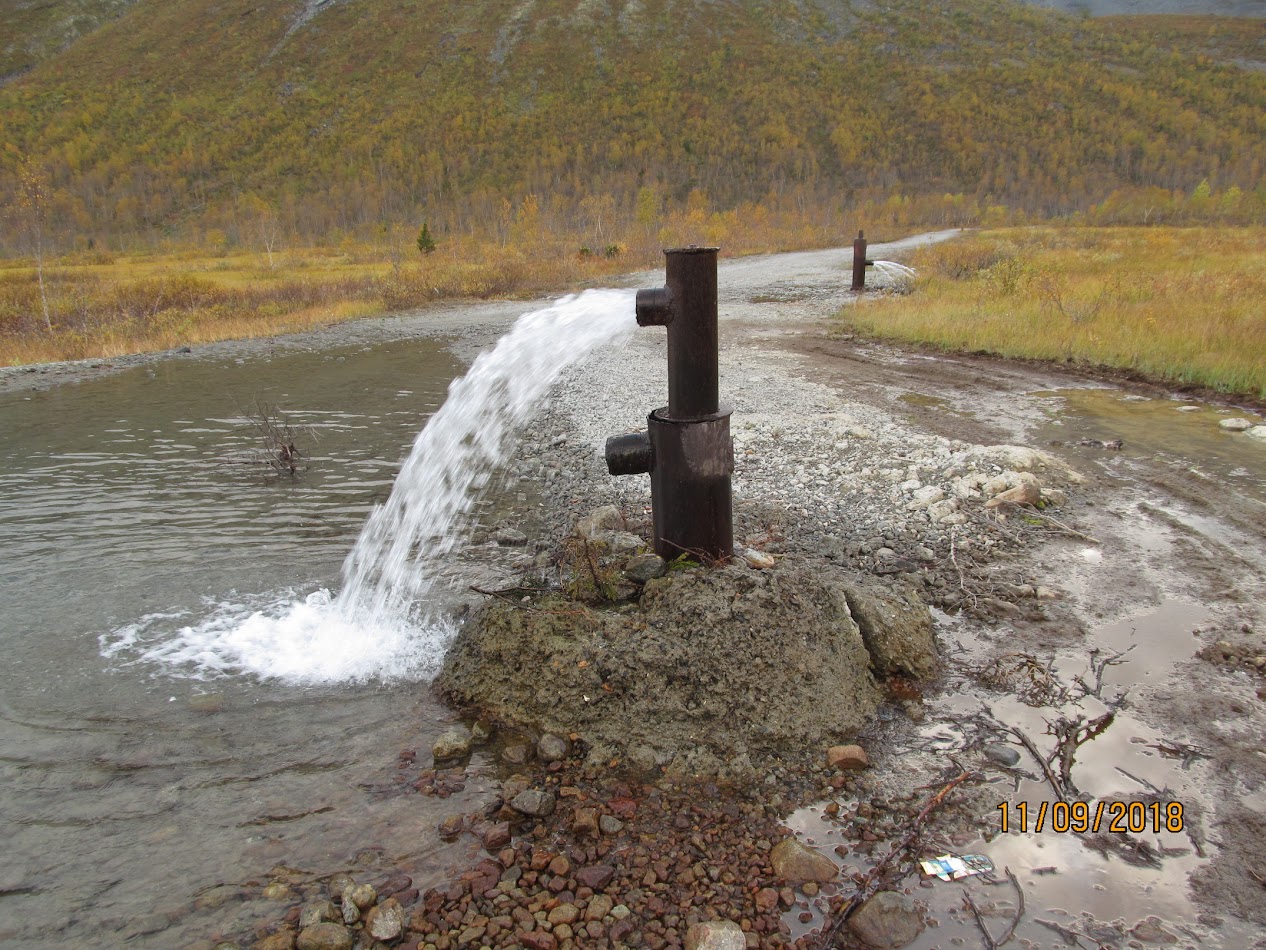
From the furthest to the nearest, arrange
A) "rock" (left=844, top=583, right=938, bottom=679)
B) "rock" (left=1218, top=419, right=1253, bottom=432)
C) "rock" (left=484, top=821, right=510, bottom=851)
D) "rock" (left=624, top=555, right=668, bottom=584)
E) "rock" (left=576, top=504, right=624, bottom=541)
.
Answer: "rock" (left=1218, top=419, right=1253, bottom=432) → "rock" (left=576, top=504, right=624, bottom=541) → "rock" (left=624, top=555, right=668, bottom=584) → "rock" (left=844, top=583, right=938, bottom=679) → "rock" (left=484, top=821, right=510, bottom=851)

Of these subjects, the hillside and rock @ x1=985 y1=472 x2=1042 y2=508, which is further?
the hillside

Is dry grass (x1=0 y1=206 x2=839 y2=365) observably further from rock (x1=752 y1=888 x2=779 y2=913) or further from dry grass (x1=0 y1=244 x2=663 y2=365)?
rock (x1=752 y1=888 x2=779 y2=913)

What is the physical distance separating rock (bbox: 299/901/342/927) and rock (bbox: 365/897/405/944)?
0.10 m

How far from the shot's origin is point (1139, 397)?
7996mm

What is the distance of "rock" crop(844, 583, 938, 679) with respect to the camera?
329 cm

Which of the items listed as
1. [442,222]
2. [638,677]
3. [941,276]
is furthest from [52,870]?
[442,222]

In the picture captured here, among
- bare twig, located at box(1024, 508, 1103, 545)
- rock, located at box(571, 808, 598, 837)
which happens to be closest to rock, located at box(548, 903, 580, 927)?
rock, located at box(571, 808, 598, 837)

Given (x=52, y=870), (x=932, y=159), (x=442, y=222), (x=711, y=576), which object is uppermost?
(x=932, y=159)

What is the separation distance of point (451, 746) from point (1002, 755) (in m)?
2.06

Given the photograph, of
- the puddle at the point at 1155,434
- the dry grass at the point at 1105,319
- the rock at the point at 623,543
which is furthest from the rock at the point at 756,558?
the dry grass at the point at 1105,319

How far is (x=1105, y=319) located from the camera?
10.6m

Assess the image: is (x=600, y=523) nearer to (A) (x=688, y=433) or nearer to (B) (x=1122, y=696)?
(A) (x=688, y=433)

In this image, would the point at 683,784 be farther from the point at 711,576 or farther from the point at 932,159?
the point at 932,159

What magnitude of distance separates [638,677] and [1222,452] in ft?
18.6
